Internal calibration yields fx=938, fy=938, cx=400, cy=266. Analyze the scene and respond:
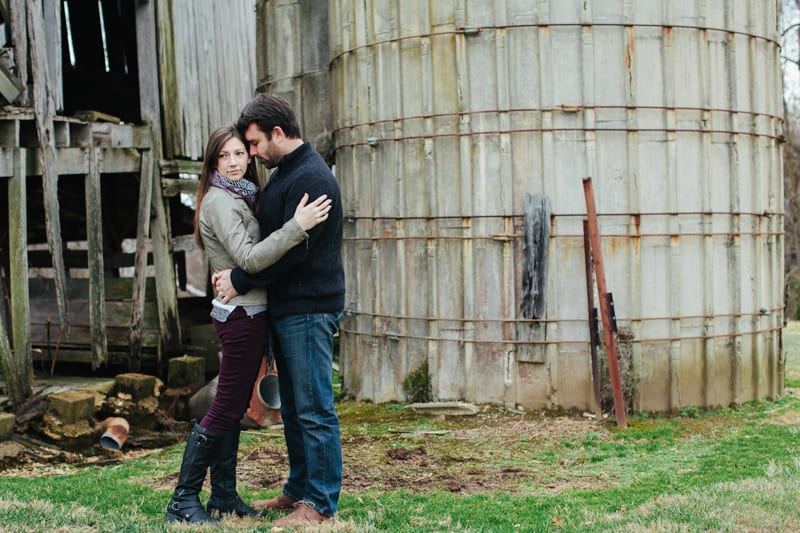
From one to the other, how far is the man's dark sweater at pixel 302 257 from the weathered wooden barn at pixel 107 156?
4.99 metres

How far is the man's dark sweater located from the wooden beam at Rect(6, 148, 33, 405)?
5.13 m

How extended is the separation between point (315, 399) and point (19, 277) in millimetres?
5499

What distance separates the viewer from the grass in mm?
5172

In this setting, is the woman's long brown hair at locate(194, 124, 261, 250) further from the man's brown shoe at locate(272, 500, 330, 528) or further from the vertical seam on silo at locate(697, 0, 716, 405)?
the vertical seam on silo at locate(697, 0, 716, 405)

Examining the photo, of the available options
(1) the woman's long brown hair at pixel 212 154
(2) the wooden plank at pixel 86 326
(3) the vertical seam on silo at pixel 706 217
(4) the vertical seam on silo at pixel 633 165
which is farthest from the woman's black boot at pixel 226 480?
(2) the wooden plank at pixel 86 326

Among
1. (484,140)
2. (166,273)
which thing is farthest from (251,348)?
(166,273)

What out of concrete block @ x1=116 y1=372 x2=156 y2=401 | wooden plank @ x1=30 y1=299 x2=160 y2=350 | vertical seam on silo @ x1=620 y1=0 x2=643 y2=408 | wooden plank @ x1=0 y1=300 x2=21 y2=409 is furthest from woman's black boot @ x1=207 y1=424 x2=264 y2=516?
wooden plank @ x1=30 y1=299 x2=160 y2=350

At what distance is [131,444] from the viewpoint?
9367 mm

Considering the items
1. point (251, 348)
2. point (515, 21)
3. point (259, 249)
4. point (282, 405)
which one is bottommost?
point (282, 405)

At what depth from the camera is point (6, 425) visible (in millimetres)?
8539

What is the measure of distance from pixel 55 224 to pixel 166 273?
2483mm

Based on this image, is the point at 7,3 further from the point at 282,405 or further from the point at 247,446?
the point at 282,405

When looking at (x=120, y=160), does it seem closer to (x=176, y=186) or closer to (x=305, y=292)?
(x=176, y=186)

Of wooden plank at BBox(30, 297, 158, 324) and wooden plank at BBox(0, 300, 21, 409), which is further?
wooden plank at BBox(30, 297, 158, 324)
